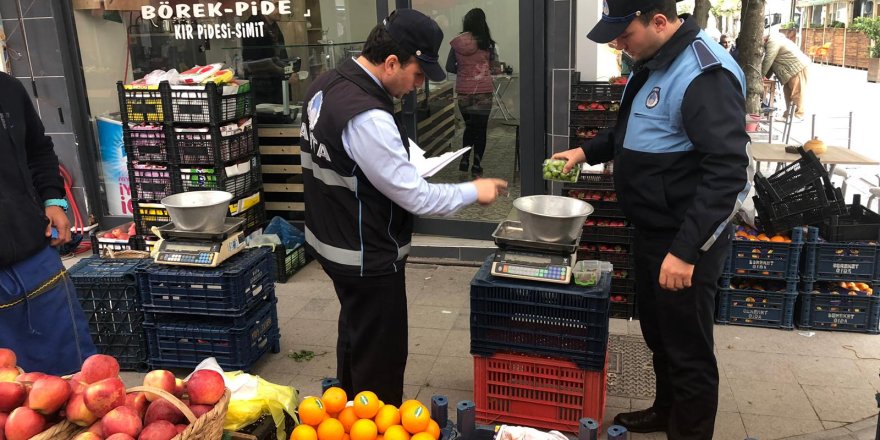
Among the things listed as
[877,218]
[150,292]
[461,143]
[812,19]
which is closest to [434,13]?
[461,143]

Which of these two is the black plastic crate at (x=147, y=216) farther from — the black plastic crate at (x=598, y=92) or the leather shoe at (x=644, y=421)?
the leather shoe at (x=644, y=421)

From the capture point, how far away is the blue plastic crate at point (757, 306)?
483 cm

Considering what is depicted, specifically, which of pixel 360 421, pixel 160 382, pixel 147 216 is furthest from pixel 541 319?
pixel 147 216

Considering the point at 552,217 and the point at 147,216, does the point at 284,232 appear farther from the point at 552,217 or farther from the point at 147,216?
the point at 552,217

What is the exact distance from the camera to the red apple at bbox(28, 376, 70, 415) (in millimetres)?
1732

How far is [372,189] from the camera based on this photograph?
9.16 feet

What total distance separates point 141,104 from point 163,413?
183 inches

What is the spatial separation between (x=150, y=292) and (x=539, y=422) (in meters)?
2.61

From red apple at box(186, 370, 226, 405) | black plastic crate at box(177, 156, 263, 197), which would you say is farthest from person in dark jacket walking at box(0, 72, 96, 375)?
black plastic crate at box(177, 156, 263, 197)

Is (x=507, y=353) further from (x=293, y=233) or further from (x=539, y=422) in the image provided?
(x=293, y=233)

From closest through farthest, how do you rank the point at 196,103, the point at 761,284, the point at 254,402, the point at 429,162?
1. the point at 254,402
2. the point at 429,162
3. the point at 761,284
4. the point at 196,103

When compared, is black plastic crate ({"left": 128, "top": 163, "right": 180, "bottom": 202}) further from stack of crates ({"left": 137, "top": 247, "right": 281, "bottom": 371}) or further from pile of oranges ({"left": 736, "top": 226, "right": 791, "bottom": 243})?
pile of oranges ({"left": 736, "top": 226, "right": 791, "bottom": 243})

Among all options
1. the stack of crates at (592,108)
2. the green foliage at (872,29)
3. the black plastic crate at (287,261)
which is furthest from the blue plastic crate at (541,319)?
the green foliage at (872,29)

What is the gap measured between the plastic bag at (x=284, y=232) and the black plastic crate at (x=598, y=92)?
9.61 feet
